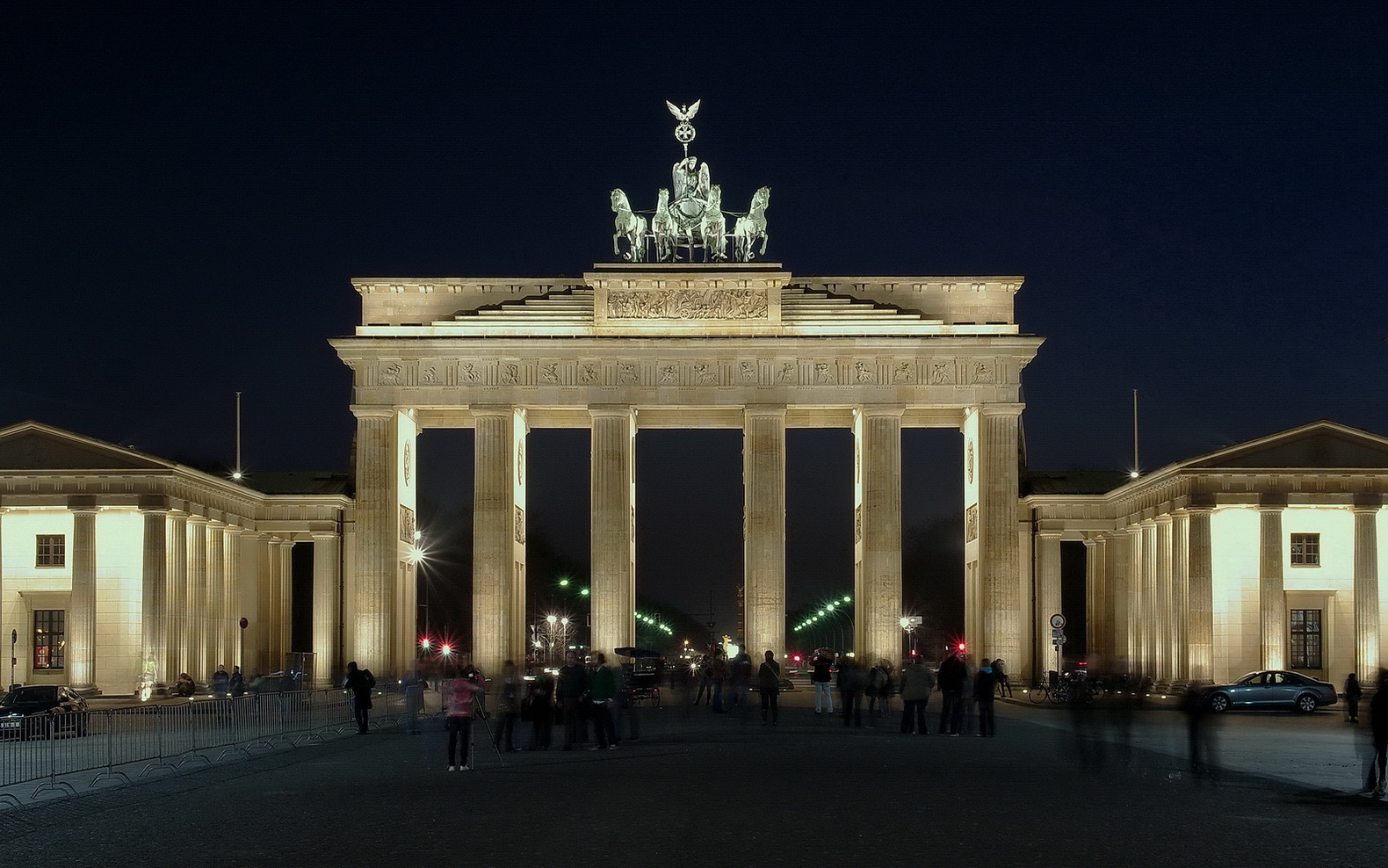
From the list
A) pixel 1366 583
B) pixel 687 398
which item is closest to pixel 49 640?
pixel 687 398

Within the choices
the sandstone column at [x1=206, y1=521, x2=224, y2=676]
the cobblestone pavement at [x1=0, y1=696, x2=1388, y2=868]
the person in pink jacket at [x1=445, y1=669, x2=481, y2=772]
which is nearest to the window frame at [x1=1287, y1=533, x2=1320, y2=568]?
the cobblestone pavement at [x1=0, y1=696, x2=1388, y2=868]

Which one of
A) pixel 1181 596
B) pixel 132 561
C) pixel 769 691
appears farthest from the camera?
pixel 132 561

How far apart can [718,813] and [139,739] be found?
46.3 ft

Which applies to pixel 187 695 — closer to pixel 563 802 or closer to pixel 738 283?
pixel 738 283

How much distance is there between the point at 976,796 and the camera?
22.0m

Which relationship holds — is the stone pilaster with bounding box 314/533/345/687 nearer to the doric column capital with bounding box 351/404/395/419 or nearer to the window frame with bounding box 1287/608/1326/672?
the doric column capital with bounding box 351/404/395/419

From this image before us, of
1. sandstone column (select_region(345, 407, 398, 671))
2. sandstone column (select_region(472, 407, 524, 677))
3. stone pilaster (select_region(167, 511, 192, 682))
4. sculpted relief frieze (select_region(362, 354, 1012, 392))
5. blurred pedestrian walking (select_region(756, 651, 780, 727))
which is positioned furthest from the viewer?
sculpted relief frieze (select_region(362, 354, 1012, 392))

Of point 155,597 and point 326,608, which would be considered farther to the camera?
point 326,608

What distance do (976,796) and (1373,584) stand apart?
3816 centimetres

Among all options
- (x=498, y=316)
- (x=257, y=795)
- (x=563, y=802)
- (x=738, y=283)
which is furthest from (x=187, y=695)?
(x=563, y=802)

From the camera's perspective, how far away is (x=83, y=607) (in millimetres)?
54219

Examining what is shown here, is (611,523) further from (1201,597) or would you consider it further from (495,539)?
(1201,597)

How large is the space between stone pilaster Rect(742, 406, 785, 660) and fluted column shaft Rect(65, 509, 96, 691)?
80.7 feet

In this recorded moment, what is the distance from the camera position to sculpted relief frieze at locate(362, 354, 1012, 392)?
6600cm
